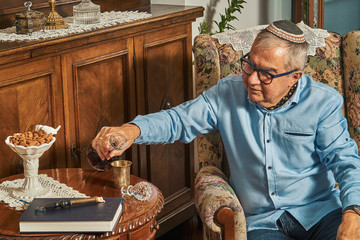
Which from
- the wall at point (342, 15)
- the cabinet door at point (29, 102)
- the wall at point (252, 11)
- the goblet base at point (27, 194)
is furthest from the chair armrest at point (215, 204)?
the wall at point (342, 15)

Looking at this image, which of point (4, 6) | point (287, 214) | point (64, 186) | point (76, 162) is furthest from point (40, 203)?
point (4, 6)

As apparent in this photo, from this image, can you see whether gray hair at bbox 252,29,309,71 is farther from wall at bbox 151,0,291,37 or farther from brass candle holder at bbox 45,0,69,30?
wall at bbox 151,0,291,37

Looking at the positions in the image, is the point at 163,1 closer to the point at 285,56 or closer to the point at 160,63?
the point at 160,63

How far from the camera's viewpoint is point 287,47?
2023mm

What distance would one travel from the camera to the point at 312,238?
2115mm

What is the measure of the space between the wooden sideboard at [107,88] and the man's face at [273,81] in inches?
28.3

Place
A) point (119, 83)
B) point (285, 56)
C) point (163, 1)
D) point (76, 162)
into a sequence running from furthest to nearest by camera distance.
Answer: point (163, 1) → point (119, 83) → point (76, 162) → point (285, 56)

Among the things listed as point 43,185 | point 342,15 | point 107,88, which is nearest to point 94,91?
point 107,88

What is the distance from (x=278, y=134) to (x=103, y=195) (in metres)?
0.67

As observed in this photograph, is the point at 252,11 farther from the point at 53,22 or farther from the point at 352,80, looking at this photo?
the point at 53,22

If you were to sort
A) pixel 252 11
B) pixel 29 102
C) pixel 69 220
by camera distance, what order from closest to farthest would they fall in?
1. pixel 69 220
2. pixel 29 102
3. pixel 252 11

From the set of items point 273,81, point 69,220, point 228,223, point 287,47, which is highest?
point 287,47

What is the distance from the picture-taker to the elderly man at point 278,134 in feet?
6.69

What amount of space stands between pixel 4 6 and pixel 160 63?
2.50ft
